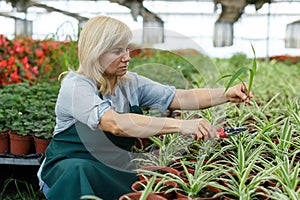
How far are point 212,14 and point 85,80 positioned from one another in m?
14.7

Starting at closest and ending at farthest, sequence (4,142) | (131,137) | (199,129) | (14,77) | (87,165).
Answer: (199,129) → (87,165) → (131,137) → (4,142) → (14,77)

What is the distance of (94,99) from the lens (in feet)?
6.93

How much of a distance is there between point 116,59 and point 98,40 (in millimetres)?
122

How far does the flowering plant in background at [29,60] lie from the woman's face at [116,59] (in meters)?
1.99

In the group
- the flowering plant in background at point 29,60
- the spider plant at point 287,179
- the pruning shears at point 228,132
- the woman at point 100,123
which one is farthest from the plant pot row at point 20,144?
the spider plant at point 287,179

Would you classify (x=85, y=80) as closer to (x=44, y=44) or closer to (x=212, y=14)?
(x=44, y=44)

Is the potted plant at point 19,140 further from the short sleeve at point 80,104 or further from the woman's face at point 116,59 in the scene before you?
the woman's face at point 116,59

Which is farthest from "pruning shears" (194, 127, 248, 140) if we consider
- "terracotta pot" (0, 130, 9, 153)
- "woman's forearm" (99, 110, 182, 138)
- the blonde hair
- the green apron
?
"terracotta pot" (0, 130, 9, 153)

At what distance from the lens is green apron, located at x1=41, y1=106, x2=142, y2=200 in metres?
2.02

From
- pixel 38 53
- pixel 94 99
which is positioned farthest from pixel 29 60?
pixel 94 99

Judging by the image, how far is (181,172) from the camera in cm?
200

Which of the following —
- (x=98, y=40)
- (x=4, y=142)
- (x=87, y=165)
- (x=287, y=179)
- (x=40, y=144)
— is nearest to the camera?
(x=287, y=179)

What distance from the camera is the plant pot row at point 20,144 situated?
3102 mm

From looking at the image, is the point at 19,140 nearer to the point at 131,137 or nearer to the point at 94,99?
the point at 131,137
